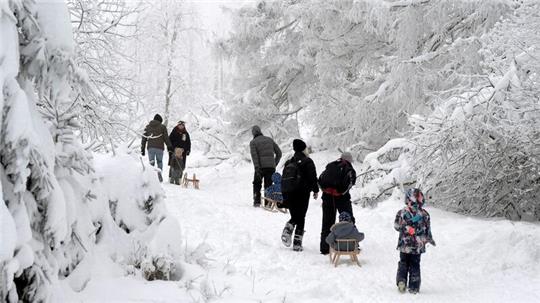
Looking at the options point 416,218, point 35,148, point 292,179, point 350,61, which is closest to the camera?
point 35,148

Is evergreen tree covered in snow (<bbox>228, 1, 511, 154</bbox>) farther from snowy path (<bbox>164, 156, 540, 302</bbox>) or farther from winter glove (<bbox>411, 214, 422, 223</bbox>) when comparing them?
winter glove (<bbox>411, 214, 422, 223</bbox>)

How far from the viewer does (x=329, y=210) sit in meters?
9.44

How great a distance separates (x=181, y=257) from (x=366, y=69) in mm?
13744

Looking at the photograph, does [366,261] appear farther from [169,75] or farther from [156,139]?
[169,75]

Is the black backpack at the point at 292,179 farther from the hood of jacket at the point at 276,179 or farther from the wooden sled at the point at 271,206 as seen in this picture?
the hood of jacket at the point at 276,179

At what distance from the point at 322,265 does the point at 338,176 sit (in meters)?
1.62

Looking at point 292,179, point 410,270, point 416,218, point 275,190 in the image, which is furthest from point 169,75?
point 410,270

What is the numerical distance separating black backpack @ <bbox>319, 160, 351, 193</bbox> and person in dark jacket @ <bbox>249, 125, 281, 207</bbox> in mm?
4290

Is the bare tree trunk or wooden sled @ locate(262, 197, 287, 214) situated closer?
wooden sled @ locate(262, 197, 287, 214)

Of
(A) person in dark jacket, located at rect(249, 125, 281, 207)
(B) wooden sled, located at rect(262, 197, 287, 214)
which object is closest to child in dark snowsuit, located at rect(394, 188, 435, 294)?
(B) wooden sled, located at rect(262, 197, 287, 214)

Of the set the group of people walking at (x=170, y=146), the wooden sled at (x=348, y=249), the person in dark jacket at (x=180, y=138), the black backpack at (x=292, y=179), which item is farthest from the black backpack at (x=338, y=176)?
the person in dark jacket at (x=180, y=138)

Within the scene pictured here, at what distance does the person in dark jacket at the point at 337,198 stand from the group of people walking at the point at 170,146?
305 inches

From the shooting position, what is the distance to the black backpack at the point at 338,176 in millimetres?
9250

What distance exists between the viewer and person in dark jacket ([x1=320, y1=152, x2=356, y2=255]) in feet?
30.4
